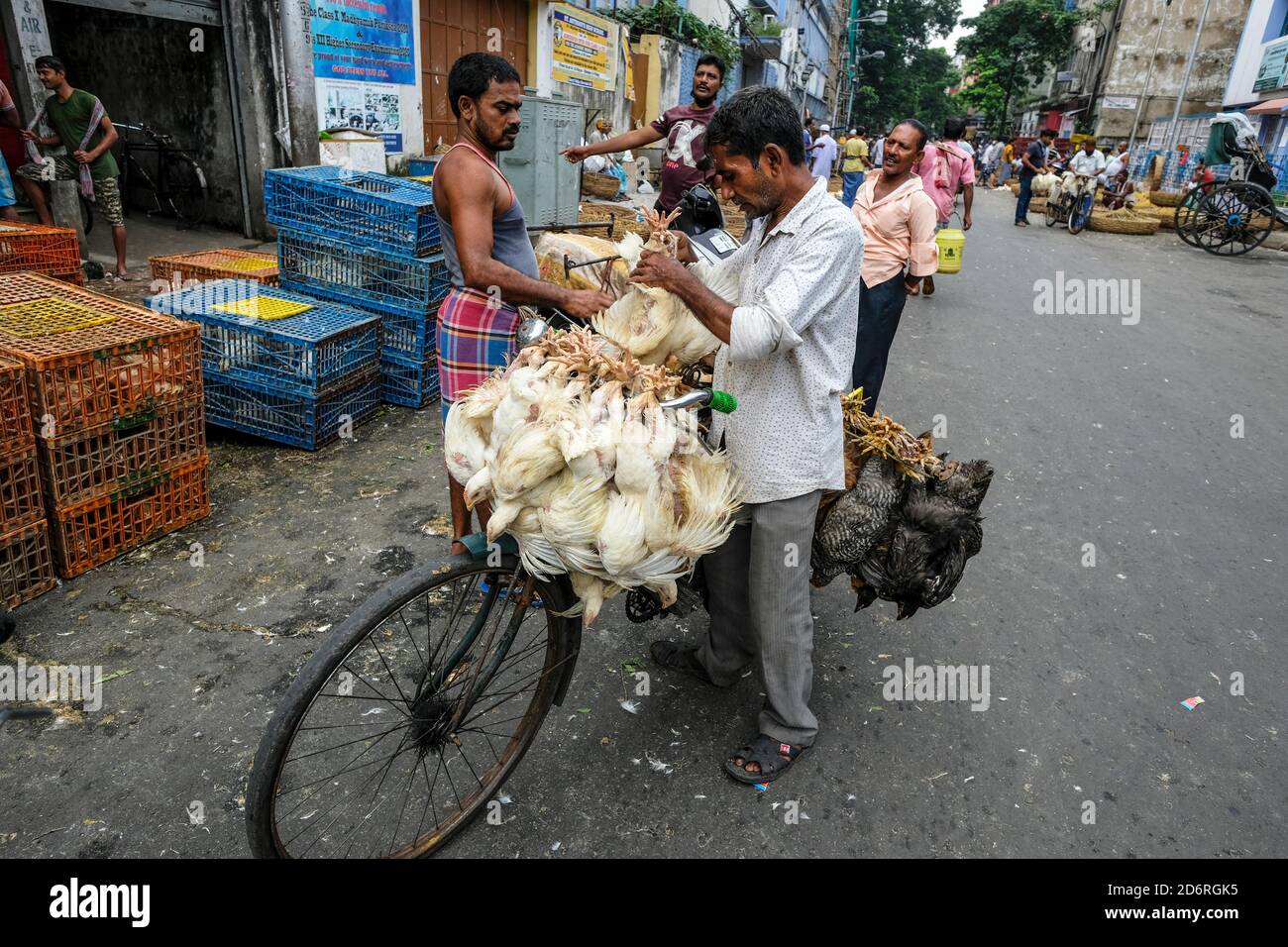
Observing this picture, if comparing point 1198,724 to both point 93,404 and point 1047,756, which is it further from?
point 93,404

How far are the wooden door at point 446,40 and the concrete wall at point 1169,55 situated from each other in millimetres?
30320

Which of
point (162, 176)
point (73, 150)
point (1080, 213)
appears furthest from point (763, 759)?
point (1080, 213)

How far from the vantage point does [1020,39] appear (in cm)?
4412

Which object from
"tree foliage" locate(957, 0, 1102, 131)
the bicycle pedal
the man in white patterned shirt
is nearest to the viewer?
the man in white patterned shirt

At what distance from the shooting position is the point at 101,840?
7.26 feet

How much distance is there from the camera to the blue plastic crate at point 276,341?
14.8 ft

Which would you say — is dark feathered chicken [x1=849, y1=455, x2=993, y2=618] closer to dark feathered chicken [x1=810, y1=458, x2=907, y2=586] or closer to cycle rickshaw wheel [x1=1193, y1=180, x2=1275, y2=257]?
dark feathered chicken [x1=810, y1=458, x2=907, y2=586]

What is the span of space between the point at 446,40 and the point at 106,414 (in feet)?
33.7

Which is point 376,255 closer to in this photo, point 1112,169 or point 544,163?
point 544,163

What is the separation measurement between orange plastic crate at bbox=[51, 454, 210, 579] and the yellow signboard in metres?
13.1

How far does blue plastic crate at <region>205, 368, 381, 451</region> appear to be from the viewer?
15.2 ft

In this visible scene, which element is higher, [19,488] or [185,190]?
[185,190]

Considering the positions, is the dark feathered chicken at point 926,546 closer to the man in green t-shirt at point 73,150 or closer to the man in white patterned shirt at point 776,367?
the man in white patterned shirt at point 776,367

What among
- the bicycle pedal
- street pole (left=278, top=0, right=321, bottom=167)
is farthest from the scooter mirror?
street pole (left=278, top=0, right=321, bottom=167)
